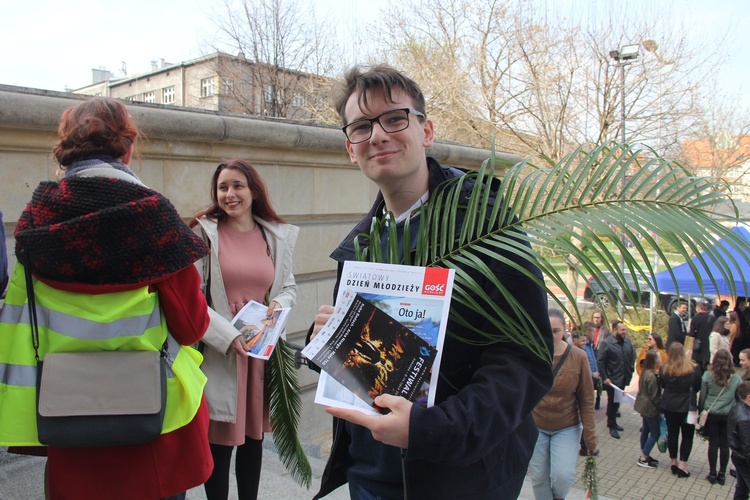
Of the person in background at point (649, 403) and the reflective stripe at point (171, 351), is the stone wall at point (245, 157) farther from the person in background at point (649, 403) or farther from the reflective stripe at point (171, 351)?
the person in background at point (649, 403)

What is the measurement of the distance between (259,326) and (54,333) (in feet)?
5.20

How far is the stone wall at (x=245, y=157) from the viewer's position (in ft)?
13.0

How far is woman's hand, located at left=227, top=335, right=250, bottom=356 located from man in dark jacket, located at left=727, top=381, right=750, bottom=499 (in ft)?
22.4

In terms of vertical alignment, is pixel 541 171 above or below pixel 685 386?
above

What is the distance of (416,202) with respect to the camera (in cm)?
199

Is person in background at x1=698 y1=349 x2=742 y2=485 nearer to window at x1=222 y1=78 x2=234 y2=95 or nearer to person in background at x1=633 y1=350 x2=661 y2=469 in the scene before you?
person in background at x1=633 y1=350 x2=661 y2=469

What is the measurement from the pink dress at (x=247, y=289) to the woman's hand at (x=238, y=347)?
0.16 m

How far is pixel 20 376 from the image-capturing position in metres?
1.99

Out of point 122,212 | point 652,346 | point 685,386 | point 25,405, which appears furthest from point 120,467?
point 652,346

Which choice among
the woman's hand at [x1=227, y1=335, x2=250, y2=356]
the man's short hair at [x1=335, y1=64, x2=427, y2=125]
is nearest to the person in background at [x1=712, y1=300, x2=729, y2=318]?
the woman's hand at [x1=227, y1=335, x2=250, y2=356]

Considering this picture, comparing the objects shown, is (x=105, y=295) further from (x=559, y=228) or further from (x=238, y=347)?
(x=559, y=228)

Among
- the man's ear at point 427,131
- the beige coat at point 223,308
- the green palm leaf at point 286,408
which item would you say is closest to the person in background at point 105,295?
the man's ear at point 427,131

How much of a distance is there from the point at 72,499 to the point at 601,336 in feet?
37.6

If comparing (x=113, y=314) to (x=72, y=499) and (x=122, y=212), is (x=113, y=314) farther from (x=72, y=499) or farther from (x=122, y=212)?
(x=72, y=499)
